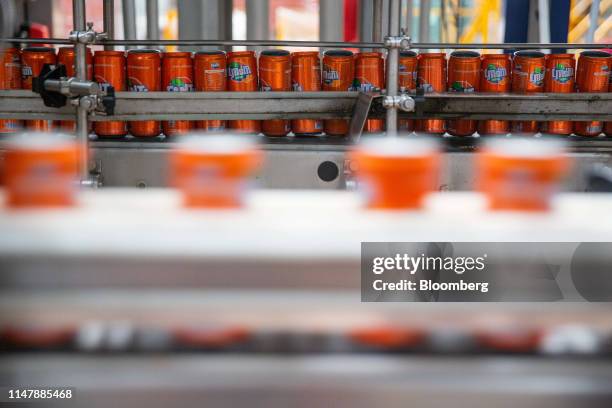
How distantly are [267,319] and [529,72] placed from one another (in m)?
1.87

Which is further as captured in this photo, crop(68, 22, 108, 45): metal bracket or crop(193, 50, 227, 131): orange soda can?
crop(193, 50, 227, 131): orange soda can

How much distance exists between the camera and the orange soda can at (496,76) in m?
2.51

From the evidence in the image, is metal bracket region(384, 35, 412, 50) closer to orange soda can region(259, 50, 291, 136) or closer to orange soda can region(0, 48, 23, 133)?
orange soda can region(259, 50, 291, 136)

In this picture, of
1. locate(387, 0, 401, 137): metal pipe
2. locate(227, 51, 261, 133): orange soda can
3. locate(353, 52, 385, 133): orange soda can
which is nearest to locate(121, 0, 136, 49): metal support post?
locate(227, 51, 261, 133): orange soda can

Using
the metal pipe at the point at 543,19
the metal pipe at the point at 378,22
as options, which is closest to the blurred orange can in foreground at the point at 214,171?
the metal pipe at the point at 378,22

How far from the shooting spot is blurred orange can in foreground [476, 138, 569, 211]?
0.89 m

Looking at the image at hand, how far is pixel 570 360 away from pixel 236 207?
1.48 feet

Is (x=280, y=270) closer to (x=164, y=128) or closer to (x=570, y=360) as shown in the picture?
(x=570, y=360)

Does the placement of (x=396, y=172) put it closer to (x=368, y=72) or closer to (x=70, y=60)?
(x=368, y=72)

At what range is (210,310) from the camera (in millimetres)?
889

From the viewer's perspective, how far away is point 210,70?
2.43 meters

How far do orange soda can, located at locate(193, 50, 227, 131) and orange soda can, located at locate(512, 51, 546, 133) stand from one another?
98cm

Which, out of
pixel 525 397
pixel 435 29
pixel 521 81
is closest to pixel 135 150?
pixel 521 81

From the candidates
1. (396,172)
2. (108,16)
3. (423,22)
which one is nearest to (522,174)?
(396,172)
